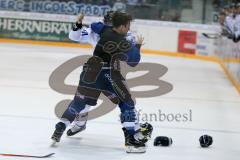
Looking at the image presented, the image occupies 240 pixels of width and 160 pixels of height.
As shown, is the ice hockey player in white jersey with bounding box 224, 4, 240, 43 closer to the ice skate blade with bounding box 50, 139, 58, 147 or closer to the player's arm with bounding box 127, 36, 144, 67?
the player's arm with bounding box 127, 36, 144, 67

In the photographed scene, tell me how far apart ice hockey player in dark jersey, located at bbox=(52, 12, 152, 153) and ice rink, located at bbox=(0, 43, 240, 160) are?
20 centimetres

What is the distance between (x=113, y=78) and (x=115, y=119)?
1.73 meters

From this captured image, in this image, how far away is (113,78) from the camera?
17.9ft

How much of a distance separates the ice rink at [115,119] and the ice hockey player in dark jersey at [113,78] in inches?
7.7

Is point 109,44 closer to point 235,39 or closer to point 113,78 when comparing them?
point 113,78

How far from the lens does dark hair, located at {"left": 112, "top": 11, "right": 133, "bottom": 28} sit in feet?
17.3

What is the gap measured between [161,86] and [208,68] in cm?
400

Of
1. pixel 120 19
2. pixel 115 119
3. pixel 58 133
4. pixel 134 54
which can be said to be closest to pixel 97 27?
pixel 120 19

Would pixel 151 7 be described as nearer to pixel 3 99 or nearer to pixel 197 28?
pixel 197 28

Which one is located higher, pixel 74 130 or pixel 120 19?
pixel 120 19

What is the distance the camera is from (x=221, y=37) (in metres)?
14.5

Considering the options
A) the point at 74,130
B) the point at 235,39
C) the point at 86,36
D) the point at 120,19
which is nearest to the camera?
the point at 120,19

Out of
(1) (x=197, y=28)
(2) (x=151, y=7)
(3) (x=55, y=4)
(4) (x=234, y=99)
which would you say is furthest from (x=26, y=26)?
(4) (x=234, y=99)

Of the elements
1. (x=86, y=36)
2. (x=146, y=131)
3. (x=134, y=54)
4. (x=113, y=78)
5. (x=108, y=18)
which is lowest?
(x=146, y=131)
